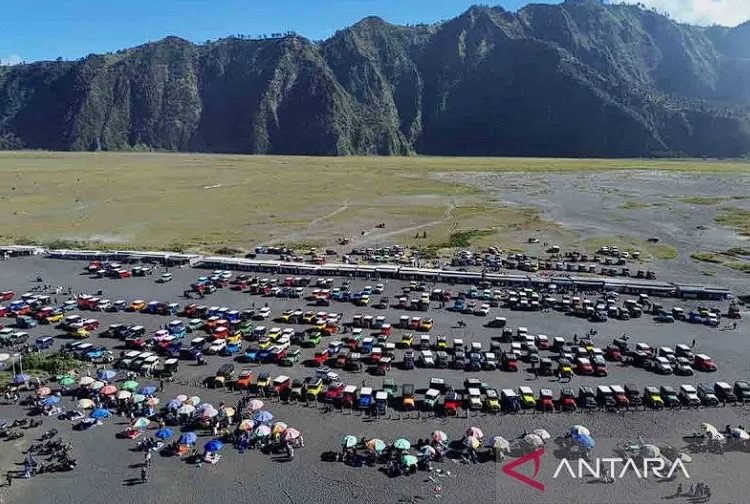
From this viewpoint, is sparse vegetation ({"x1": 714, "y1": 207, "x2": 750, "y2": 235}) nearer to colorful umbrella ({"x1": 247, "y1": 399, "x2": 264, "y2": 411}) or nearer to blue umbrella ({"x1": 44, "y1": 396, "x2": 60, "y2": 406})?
colorful umbrella ({"x1": 247, "y1": 399, "x2": 264, "y2": 411})

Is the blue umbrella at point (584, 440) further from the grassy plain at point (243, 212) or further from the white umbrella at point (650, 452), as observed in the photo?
the grassy plain at point (243, 212)

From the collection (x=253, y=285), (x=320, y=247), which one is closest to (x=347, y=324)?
(x=253, y=285)

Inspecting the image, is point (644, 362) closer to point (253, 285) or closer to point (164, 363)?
point (164, 363)

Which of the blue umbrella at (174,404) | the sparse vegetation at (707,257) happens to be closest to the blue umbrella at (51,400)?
the blue umbrella at (174,404)

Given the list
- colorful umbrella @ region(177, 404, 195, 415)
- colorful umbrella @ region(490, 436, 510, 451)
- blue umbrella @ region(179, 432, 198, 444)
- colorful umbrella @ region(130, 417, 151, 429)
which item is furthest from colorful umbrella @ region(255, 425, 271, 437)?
colorful umbrella @ region(490, 436, 510, 451)

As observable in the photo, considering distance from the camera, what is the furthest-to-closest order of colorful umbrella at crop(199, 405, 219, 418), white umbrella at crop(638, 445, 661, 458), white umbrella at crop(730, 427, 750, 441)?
1. colorful umbrella at crop(199, 405, 219, 418)
2. white umbrella at crop(730, 427, 750, 441)
3. white umbrella at crop(638, 445, 661, 458)

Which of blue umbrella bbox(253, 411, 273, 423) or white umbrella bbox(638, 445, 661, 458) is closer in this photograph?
white umbrella bbox(638, 445, 661, 458)

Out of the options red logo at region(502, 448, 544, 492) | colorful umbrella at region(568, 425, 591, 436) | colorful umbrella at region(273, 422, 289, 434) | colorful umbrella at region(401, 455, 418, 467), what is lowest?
red logo at region(502, 448, 544, 492)
